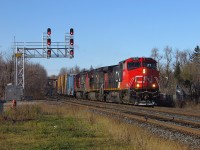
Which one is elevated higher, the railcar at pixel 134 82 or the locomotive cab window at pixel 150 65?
the locomotive cab window at pixel 150 65

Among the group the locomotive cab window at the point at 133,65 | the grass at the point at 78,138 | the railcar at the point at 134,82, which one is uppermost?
the locomotive cab window at the point at 133,65

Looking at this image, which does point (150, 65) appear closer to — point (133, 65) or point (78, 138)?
point (133, 65)

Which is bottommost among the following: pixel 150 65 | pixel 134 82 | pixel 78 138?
pixel 78 138

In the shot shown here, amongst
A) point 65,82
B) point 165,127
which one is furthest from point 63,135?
point 65,82

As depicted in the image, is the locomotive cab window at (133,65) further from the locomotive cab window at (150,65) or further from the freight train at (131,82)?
the locomotive cab window at (150,65)

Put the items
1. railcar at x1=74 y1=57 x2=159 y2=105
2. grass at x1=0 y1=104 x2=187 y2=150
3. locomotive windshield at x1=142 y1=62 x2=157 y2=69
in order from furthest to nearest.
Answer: locomotive windshield at x1=142 y1=62 x2=157 y2=69, railcar at x1=74 y1=57 x2=159 y2=105, grass at x1=0 y1=104 x2=187 y2=150

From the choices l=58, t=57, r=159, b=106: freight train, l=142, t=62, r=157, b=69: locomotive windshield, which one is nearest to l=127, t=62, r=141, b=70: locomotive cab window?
l=58, t=57, r=159, b=106: freight train

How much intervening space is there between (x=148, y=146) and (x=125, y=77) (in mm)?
22635

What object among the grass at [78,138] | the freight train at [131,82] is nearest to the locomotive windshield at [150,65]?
the freight train at [131,82]

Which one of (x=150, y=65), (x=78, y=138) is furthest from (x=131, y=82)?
(x=78, y=138)

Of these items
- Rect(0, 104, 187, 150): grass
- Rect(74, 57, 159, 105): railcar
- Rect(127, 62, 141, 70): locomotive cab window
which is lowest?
Rect(0, 104, 187, 150): grass

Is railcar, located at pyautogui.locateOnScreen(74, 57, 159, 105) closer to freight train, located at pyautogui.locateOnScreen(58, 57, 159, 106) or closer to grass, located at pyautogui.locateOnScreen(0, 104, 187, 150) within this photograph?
freight train, located at pyautogui.locateOnScreen(58, 57, 159, 106)

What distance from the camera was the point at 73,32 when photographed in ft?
133

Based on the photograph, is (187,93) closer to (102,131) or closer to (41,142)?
(102,131)
